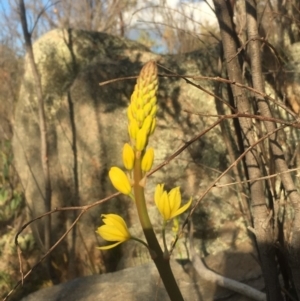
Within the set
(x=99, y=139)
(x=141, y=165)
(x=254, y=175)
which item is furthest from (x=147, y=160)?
(x=99, y=139)

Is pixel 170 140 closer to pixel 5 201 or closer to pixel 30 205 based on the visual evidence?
pixel 30 205

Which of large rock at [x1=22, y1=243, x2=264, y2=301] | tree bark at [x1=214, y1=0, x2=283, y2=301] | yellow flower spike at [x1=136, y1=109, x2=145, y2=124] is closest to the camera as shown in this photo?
yellow flower spike at [x1=136, y1=109, x2=145, y2=124]

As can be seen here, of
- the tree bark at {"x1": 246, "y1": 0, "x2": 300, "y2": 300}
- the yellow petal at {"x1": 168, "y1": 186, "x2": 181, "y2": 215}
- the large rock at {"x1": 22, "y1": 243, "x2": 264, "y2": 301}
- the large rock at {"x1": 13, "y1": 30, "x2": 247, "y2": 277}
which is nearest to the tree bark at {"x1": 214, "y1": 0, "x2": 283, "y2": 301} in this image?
the tree bark at {"x1": 246, "y1": 0, "x2": 300, "y2": 300}

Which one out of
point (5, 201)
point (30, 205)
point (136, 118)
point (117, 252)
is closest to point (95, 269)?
point (117, 252)

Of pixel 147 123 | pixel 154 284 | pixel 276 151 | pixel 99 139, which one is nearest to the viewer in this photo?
pixel 147 123

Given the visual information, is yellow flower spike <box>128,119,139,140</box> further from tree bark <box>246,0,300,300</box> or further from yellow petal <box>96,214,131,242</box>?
tree bark <box>246,0,300,300</box>

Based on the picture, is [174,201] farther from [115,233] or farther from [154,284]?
[154,284]
